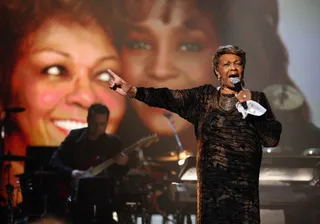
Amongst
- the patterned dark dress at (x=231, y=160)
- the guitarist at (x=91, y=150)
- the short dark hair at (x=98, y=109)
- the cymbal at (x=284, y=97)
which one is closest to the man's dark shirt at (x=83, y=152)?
the guitarist at (x=91, y=150)

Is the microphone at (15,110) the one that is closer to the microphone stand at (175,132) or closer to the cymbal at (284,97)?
the microphone stand at (175,132)

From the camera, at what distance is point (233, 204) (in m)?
2.29

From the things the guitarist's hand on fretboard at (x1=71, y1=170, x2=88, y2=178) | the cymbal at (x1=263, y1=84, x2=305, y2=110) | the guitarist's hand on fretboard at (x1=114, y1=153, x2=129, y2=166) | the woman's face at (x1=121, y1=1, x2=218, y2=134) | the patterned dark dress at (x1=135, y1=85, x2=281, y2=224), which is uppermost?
the woman's face at (x1=121, y1=1, x2=218, y2=134)

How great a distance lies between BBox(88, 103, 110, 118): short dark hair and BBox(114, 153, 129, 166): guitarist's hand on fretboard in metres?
0.58

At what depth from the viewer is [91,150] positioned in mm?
6117

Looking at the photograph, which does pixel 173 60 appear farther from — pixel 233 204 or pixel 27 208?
pixel 233 204

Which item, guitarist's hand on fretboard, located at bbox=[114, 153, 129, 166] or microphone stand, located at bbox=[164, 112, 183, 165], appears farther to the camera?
microphone stand, located at bbox=[164, 112, 183, 165]

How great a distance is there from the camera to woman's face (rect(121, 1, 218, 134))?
20.9 feet

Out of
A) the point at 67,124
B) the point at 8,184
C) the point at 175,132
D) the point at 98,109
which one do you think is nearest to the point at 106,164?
the point at 98,109

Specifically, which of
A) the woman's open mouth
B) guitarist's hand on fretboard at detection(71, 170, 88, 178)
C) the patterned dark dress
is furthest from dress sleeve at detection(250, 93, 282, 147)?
the woman's open mouth

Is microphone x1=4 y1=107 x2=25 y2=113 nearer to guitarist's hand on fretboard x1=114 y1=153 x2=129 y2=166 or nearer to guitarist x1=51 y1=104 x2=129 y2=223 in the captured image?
guitarist x1=51 y1=104 x2=129 y2=223

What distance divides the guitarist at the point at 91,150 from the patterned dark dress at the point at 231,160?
3636 millimetres

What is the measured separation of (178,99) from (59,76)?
416 centimetres

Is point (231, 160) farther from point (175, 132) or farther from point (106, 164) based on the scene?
point (175, 132)
